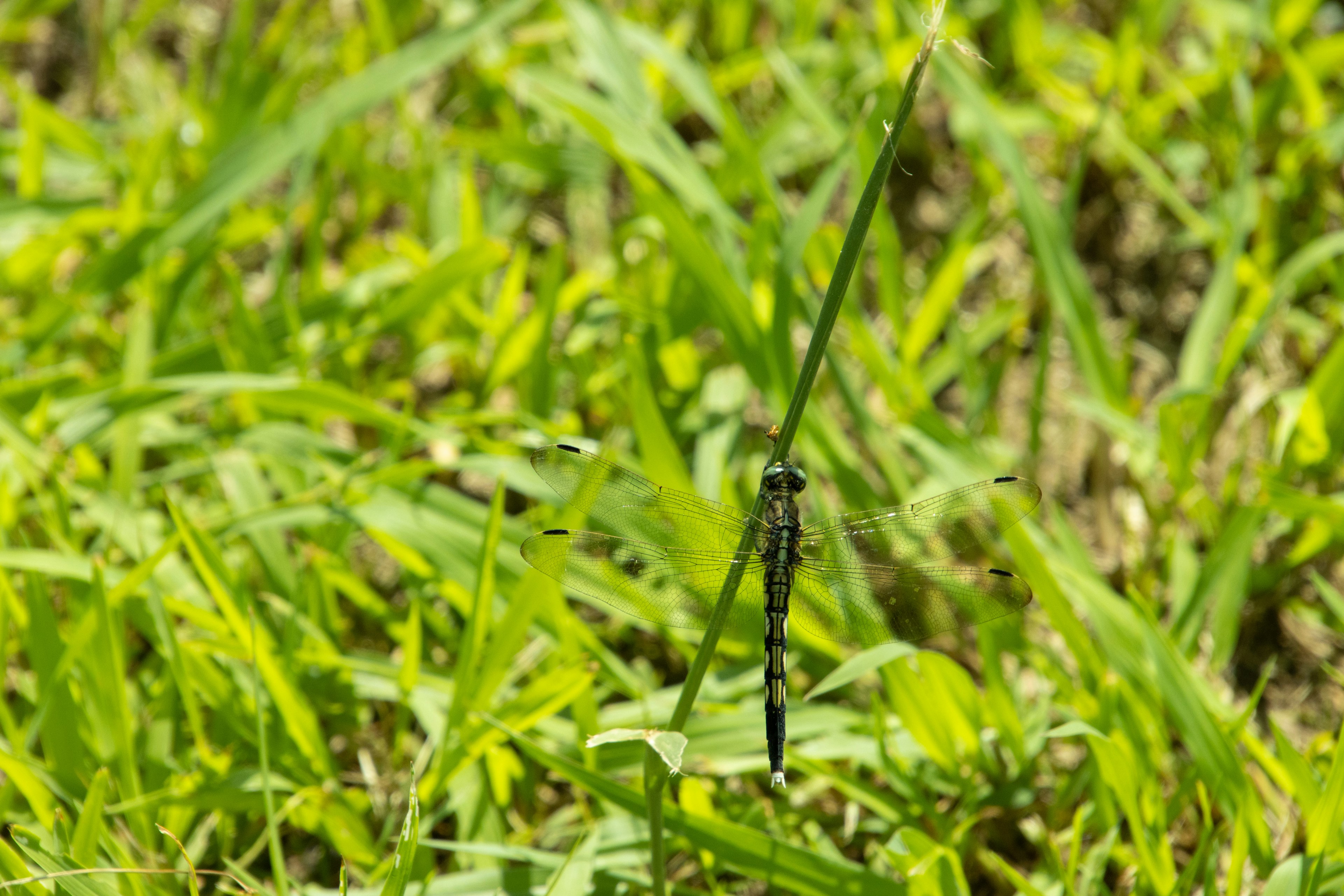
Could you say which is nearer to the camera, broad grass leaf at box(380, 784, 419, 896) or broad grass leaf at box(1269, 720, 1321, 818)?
broad grass leaf at box(380, 784, 419, 896)

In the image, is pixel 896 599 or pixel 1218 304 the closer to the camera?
pixel 896 599

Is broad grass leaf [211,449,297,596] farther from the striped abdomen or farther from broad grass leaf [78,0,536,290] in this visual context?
the striped abdomen

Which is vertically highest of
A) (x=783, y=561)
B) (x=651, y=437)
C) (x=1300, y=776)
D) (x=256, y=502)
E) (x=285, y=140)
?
(x=285, y=140)

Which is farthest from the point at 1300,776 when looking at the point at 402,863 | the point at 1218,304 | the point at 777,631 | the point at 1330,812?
the point at 402,863

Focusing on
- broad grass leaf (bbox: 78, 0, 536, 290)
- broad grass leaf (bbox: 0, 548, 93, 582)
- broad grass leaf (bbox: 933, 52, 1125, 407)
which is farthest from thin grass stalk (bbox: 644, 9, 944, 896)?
broad grass leaf (bbox: 78, 0, 536, 290)

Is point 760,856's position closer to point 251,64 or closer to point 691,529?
point 691,529

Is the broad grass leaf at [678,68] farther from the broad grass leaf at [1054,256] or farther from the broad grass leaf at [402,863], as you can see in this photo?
the broad grass leaf at [402,863]

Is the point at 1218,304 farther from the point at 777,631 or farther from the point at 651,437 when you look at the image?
the point at 777,631

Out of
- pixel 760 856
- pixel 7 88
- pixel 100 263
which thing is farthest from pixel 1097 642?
pixel 7 88
